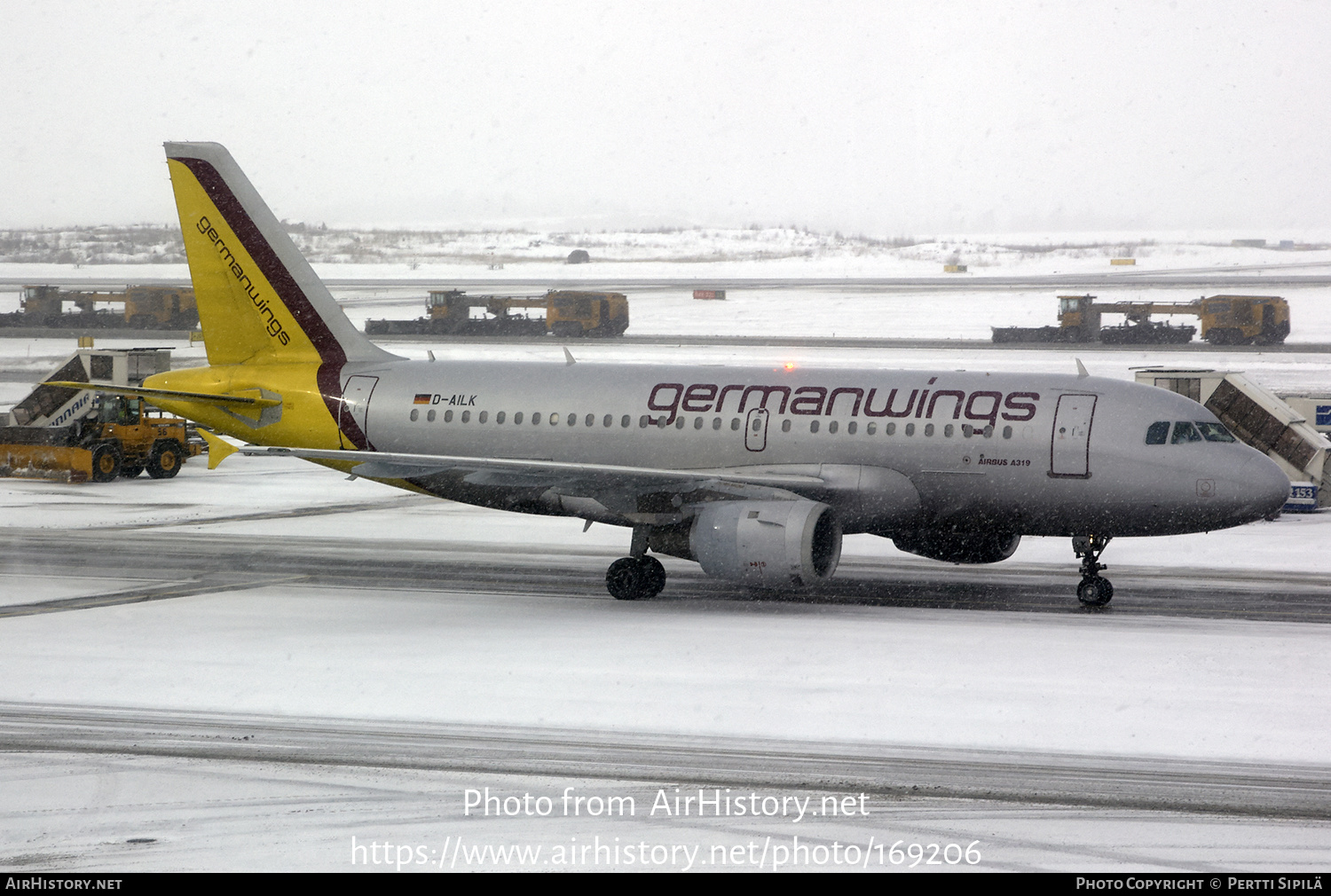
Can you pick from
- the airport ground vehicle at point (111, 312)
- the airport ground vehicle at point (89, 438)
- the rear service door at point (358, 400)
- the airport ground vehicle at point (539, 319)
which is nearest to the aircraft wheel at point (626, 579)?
the rear service door at point (358, 400)

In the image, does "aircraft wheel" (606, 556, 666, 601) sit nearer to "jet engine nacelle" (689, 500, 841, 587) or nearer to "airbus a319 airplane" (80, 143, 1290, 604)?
"airbus a319 airplane" (80, 143, 1290, 604)

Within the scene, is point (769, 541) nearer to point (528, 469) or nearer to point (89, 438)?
point (528, 469)

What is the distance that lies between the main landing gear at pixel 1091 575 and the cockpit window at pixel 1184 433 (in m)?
2.18

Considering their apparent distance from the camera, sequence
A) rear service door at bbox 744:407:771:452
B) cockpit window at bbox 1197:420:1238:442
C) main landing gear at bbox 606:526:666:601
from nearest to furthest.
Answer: cockpit window at bbox 1197:420:1238:442 → main landing gear at bbox 606:526:666:601 → rear service door at bbox 744:407:771:452

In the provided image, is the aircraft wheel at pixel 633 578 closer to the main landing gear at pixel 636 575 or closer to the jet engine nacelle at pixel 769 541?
the main landing gear at pixel 636 575

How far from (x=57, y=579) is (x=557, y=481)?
33.1 ft

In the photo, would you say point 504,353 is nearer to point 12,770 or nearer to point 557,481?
point 557,481

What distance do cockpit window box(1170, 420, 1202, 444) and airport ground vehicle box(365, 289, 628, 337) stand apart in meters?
61.5

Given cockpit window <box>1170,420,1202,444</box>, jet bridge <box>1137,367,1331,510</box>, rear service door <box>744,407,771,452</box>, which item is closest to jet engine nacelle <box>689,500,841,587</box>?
rear service door <box>744,407,771,452</box>

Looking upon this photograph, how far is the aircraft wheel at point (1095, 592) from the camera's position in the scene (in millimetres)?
24516

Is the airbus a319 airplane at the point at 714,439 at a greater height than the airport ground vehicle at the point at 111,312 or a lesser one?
lesser

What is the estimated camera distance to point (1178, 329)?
261ft

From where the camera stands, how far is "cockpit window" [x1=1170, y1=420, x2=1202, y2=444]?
24.3 m

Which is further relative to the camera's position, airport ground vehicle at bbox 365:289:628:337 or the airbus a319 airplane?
airport ground vehicle at bbox 365:289:628:337
